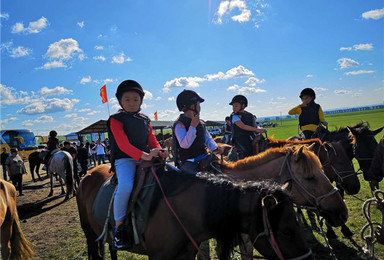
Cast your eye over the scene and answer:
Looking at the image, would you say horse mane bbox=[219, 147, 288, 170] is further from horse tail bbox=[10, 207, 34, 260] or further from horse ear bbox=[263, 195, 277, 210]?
horse tail bbox=[10, 207, 34, 260]

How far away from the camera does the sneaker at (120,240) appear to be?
2252mm

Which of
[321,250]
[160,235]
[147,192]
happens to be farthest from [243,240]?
[321,250]

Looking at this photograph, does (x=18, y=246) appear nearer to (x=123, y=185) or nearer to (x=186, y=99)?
(x=123, y=185)

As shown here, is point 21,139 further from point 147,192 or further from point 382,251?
point 382,251

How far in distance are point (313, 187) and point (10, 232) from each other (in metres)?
5.32

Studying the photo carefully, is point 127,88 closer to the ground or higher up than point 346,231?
higher up

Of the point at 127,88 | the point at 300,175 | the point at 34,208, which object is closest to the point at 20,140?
the point at 34,208

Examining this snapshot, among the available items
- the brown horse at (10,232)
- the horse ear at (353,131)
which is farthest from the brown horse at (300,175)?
the brown horse at (10,232)

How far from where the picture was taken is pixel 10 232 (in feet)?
12.8

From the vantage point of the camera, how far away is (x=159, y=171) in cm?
257

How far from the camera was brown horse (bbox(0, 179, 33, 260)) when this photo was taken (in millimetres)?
3756

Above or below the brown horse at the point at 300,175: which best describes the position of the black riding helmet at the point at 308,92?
above

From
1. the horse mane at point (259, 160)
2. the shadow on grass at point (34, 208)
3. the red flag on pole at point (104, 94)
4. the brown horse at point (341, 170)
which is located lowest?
the shadow on grass at point (34, 208)

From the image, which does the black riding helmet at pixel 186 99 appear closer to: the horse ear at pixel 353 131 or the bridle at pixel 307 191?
the bridle at pixel 307 191
